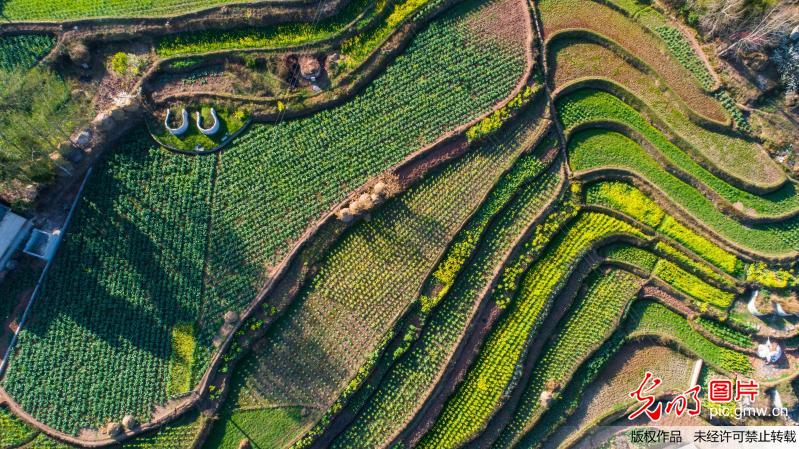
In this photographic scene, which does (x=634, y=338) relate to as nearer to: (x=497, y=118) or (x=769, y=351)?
(x=769, y=351)

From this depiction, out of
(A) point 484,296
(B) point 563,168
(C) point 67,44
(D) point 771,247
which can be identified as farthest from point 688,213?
(C) point 67,44

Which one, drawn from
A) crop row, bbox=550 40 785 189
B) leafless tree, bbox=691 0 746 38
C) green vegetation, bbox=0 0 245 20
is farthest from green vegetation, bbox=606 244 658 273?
green vegetation, bbox=0 0 245 20

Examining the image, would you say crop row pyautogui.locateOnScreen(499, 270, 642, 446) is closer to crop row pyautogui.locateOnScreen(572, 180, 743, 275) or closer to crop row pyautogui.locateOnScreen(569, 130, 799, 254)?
crop row pyautogui.locateOnScreen(572, 180, 743, 275)

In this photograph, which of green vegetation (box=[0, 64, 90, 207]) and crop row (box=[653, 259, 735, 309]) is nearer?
green vegetation (box=[0, 64, 90, 207])

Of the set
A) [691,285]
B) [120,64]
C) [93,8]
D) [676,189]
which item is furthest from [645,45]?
[93,8]

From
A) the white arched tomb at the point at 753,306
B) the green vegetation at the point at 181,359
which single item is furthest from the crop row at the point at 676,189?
the green vegetation at the point at 181,359

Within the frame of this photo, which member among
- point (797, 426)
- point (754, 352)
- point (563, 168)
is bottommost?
point (797, 426)

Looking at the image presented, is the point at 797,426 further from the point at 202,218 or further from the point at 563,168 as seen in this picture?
the point at 202,218
